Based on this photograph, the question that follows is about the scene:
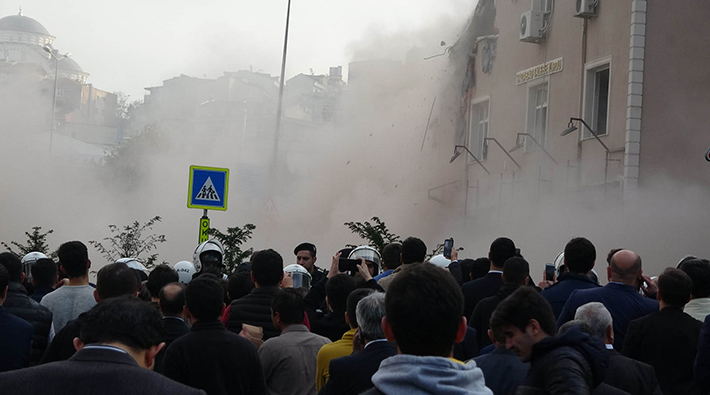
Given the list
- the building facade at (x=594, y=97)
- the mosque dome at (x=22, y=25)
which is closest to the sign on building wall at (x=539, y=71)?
the building facade at (x=594, y=97)

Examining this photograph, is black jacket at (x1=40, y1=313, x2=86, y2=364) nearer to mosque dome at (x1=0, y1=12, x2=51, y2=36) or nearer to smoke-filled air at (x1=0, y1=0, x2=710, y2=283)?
smoke-filled air at (x1=0, y1=0, x2=710, y2=283)

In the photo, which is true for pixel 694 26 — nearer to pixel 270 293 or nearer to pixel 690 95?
pixel 690 95

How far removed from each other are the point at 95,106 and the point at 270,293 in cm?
8832

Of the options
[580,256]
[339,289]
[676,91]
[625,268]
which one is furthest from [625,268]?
[676,91]

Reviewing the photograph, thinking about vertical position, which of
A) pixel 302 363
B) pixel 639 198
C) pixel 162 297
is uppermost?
pixel 639 198

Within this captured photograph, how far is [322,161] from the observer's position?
33188 mm

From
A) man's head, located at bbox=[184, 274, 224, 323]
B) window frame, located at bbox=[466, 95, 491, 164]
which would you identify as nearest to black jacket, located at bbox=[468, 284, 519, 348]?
man's head, located at bbox=[184, 274, 224, 323]

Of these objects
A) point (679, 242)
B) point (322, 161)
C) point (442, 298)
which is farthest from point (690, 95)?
point (442, 298)

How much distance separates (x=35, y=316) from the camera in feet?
19.9

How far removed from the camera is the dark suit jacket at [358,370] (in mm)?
4520

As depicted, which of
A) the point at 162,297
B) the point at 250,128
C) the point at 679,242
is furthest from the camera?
the point at 250,128

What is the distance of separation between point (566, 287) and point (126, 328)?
4.20 m

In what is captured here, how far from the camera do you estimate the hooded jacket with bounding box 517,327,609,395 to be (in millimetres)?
3578

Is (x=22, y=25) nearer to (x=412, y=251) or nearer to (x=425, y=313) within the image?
(x=412, y=251)
